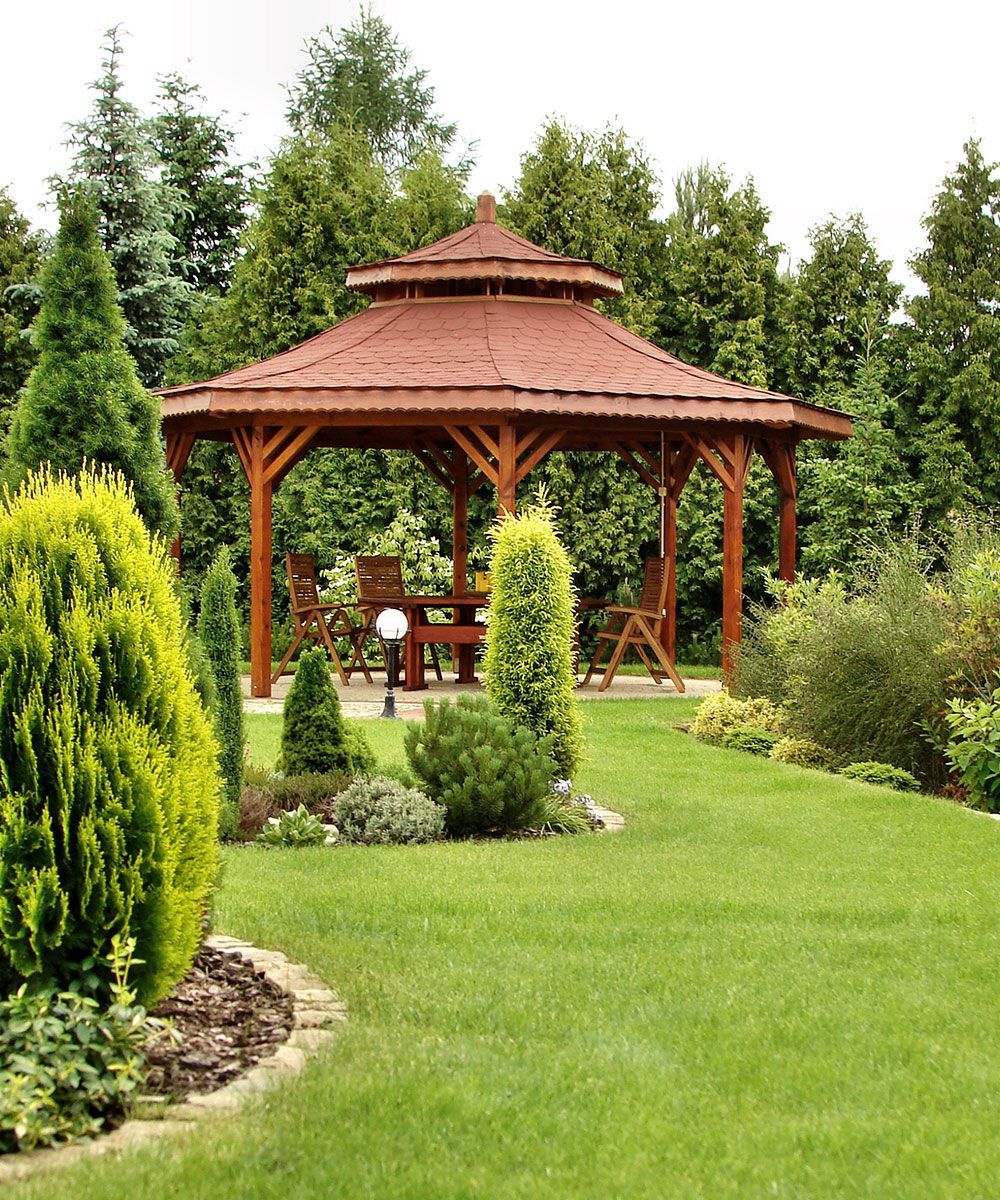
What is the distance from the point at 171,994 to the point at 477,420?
31.1ft

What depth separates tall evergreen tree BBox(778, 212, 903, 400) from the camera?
18469 millimetres

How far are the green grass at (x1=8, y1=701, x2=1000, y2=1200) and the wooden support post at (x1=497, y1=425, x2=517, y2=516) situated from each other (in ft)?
19.9

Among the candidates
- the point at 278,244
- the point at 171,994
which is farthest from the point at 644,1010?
the point at 278,244

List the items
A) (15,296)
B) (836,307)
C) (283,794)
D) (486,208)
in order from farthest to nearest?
(15,296) → (836,307) → (486,208) → (283,794)

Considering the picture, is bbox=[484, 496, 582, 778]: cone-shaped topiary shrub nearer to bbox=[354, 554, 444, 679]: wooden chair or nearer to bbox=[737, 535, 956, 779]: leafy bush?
bbox=[737, 535, 956, 779]: leafy bush

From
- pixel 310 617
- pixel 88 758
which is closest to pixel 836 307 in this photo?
pixel 310 617

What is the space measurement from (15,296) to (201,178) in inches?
243

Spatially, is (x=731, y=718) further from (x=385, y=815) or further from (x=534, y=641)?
(x=385, y=815)

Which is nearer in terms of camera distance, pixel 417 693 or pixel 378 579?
pixel 417 693

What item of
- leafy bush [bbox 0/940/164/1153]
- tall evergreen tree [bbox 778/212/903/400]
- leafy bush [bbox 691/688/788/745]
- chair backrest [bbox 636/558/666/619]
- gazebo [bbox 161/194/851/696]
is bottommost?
leafy bush [bbox 0/940/164/1153]

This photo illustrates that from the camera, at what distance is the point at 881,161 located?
2094cm

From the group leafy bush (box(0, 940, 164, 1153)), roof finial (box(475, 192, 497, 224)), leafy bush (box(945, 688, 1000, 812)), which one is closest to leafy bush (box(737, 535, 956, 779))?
leafy bush (box(945, 688, 1000, 812))

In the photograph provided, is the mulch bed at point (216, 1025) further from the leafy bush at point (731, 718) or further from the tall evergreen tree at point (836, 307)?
the tall evergreen tree at point (836, 307)

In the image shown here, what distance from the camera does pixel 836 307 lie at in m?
18.6
